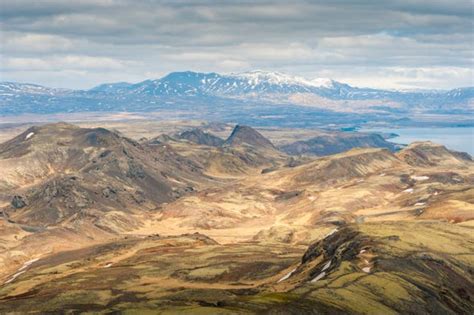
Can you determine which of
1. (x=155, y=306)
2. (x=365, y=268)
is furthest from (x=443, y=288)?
(x=155, y=306)

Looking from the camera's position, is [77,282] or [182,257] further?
[182,257]

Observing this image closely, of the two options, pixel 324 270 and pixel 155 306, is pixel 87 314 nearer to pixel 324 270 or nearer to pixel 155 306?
pixel 155 306

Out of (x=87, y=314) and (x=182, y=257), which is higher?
(x=87, y=314)

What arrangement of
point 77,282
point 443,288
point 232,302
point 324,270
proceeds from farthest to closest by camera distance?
point 77,282 → point 324,270 → point 443,288 → point 232,302

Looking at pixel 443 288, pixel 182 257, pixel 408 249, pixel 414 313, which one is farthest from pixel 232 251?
pixel 414 313

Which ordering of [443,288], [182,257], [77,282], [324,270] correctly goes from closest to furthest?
[443,288]
[324,270]
[77,282]
[182,257]

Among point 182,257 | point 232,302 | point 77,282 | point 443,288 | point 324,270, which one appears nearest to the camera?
point 232,302

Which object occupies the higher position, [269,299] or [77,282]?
[269,299]

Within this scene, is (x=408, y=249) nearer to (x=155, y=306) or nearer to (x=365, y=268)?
(x=365, y=268)

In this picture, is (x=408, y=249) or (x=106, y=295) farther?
(x=408, y=249)
